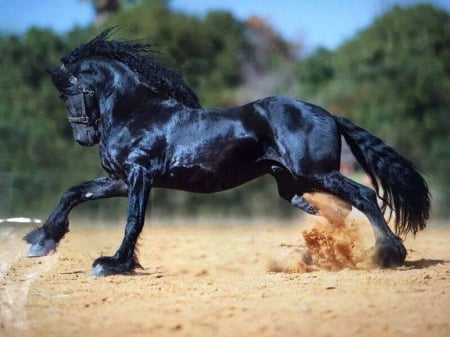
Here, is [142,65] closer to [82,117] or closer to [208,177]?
[82,117]

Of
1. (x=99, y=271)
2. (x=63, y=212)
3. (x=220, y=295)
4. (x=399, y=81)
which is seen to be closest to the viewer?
(x=220, y=295)

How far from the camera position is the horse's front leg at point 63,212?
581cm

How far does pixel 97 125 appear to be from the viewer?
594cm

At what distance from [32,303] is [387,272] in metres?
2.59

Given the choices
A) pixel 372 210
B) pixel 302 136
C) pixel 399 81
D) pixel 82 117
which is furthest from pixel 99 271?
pixel 399 81

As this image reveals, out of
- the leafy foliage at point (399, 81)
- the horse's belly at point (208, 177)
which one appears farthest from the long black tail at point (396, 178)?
the leafy foliage at point (399, 81)

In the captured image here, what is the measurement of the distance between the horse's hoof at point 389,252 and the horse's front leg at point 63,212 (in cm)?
212

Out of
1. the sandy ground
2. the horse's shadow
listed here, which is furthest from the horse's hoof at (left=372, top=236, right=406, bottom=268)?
the horse's shadow

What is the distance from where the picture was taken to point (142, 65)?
6.00m

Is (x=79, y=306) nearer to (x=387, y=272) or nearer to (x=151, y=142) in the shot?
(x=151, y=142)

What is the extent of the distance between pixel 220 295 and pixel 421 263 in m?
2.16

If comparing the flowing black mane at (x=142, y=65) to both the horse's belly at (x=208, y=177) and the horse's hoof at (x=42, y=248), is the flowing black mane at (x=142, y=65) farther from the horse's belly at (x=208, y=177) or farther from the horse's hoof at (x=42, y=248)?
the horse's hoof at (x=42, y=248)

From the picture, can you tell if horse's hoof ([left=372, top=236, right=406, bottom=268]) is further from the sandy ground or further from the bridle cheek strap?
the bridle cheek strap

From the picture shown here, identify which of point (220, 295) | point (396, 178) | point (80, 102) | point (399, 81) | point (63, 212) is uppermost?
point (399, 81)
